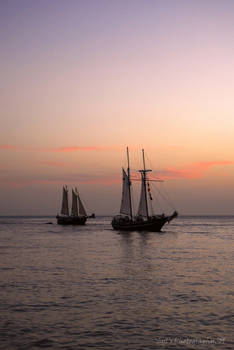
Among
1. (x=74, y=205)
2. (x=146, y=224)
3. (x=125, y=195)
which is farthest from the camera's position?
(x=74, y=205)

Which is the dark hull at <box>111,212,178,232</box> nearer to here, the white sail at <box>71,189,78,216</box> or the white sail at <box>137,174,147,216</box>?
the white sail at <box>137,174,147,216</box>

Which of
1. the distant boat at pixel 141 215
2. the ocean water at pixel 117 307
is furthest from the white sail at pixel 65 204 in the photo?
the ocean water at pixel 117 307

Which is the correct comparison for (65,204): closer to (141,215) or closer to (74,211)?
(74,211)

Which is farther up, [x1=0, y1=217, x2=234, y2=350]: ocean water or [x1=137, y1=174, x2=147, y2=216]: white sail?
[x1=137, y1=174, x2=147, y2=216]: white sail

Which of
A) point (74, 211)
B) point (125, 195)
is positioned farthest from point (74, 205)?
point (125, 195)

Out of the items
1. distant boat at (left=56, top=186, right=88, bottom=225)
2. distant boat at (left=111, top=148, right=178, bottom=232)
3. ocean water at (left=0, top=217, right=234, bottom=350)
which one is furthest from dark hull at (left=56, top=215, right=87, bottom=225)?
ocean water at (left=0, top=217, right=234, bottom=350)

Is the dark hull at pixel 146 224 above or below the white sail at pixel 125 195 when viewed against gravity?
below

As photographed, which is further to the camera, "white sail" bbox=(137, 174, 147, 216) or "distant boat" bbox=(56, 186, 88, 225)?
"distant boat" bbox=(56, 186, 88, 225)

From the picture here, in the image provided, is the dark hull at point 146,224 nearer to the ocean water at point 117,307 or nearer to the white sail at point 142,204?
the white sail at point 142,204

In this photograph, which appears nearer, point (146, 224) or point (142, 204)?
point (146, 224)

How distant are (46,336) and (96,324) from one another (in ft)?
8.17

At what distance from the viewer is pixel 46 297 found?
2145 cm

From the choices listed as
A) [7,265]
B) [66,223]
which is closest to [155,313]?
[7,265]

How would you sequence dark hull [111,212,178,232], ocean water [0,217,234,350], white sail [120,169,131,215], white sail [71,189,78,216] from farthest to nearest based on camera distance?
white sail [71,189,78,216], white sail [120,169,131,215], dark hull [111,212,178,232], ocean water [0,217,234,350]
